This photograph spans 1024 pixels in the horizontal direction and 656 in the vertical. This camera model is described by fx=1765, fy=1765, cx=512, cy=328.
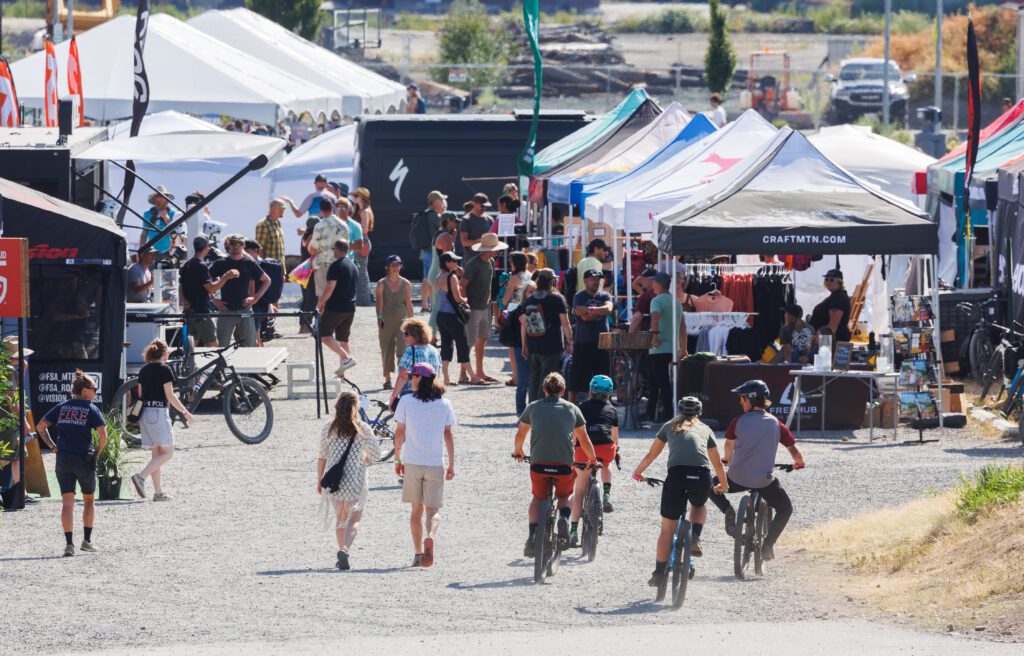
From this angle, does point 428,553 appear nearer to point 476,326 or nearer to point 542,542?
point 542,542

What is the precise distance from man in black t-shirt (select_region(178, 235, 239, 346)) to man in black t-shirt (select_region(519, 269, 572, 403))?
442 centimetres

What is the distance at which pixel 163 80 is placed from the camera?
33.2 m

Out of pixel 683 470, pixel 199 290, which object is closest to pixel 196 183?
pixel 199 290

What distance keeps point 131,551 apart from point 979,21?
56.6 meters

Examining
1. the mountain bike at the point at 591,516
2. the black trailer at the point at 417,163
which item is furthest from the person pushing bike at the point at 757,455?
the black trailer at the point at 417,163

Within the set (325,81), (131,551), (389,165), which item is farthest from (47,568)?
(325,81)

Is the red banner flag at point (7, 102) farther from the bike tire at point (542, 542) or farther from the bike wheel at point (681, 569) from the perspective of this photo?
the bike wheel at point (681, 569)

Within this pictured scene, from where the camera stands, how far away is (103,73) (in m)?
32.9

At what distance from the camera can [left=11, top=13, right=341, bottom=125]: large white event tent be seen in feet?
107

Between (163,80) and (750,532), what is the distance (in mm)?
23896

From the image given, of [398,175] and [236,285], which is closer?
[236,285]

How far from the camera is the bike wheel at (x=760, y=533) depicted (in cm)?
1160

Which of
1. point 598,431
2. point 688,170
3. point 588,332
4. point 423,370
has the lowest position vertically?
point 598,431

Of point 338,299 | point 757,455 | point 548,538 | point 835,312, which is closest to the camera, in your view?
point 548,538
